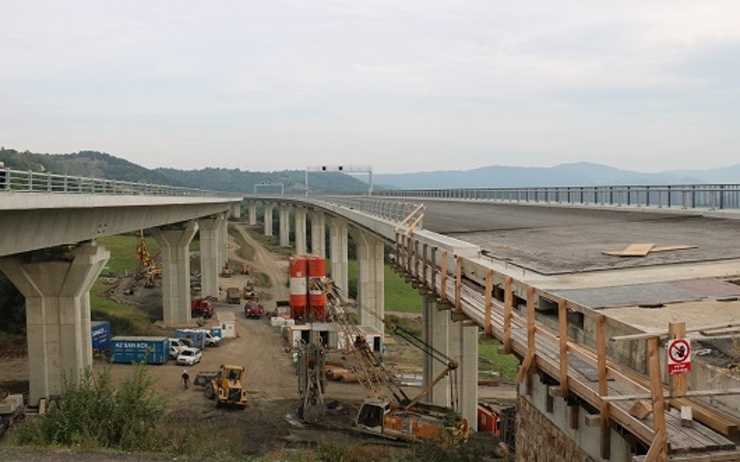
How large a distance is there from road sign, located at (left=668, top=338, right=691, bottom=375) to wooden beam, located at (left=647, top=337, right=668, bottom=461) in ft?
0.54

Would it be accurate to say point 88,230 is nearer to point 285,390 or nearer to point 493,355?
point 285,390

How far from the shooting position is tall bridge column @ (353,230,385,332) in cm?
5719

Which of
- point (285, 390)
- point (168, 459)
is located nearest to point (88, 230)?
point (285, 390)

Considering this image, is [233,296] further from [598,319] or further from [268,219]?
[268,219]

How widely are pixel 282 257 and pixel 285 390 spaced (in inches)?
3050

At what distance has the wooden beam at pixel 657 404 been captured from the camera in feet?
22.3

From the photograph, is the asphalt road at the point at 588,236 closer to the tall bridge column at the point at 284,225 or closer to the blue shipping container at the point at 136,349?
the blue shipping container at the point at 136,349

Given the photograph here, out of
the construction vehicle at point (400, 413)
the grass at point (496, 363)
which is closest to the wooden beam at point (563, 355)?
the construction vehicle at point (400, 413)

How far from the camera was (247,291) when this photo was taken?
7875cm

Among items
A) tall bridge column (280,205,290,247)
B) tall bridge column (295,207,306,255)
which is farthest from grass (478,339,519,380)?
tall bridge column (280,205,290,247)

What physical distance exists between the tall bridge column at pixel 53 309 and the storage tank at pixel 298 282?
10.9 metres

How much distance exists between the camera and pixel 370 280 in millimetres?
58000

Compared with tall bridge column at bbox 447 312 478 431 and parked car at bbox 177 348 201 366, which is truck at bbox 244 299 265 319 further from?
tall bridge column at bbox 447 312 478 431

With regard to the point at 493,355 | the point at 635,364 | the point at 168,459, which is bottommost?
the point at 493,355
